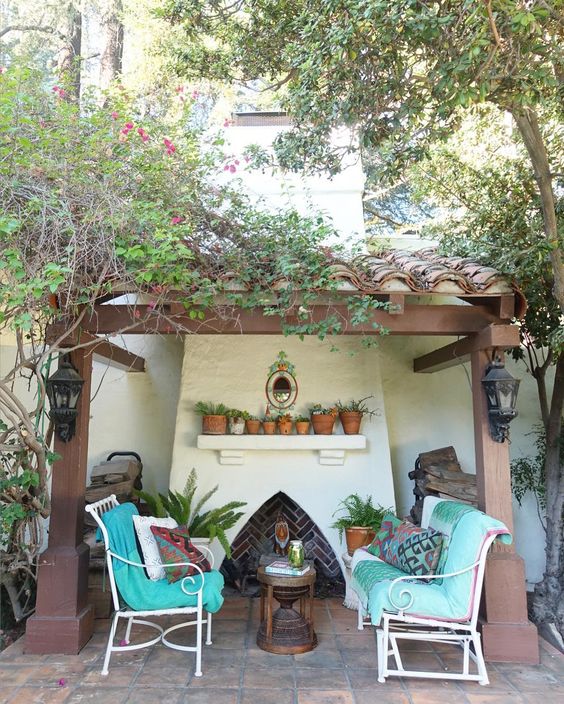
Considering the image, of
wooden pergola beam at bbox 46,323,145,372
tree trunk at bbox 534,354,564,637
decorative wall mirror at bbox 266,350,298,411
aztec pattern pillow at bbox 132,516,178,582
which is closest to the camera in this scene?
aztec pattern pillow at bbox 132,516,178,582

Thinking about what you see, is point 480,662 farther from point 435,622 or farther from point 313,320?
point 313,320

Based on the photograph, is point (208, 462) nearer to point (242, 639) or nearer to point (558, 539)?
point (242, 639)

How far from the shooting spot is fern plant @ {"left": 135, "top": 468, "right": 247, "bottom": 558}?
5246mm

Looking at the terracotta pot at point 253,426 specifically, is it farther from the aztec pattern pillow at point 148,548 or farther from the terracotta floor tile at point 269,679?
the terracotta floor tile at point 269,679

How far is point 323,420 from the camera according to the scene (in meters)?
5.67

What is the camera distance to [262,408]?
232 inches

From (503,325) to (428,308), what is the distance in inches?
21.3

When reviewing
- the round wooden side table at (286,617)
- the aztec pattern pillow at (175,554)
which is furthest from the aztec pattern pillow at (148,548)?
the round wooden side table at (286,617)

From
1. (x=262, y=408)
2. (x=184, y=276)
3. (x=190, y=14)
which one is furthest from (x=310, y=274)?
(x=190, y=14)

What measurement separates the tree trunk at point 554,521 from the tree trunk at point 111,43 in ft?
24.3

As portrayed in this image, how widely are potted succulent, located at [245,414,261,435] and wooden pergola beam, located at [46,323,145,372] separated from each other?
1.22 meters

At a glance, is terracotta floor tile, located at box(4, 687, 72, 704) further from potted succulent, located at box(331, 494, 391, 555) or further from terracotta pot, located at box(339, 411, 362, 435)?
terracotta pot, located at box(339, 411, 362, 435)

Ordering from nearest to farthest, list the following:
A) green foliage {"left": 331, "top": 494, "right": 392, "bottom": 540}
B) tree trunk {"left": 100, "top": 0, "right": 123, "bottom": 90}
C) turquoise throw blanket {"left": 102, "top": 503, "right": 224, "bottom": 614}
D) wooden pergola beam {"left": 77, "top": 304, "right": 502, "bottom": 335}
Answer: turquoise throw blanket {"left": 102, "top": 503, "right": 224, "bottom": 614}
wooden pergola beam {"left": 77, "top": 304, "right": 502, "bottom": 335}
green foliage {"left": 331, "top": 494, "right": 392, "bottom": 540}
tree trunk {"left": 100, "top": 0, "right": 123, "bottom": 90}

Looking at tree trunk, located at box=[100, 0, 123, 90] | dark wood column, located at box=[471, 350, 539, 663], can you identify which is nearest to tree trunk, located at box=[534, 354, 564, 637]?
dark wood column, located at box=[471, 350, 539, 663]
